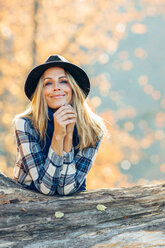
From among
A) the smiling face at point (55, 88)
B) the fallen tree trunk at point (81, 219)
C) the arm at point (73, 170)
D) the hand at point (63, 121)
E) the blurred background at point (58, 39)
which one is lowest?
the fallen tree trunk at point (81, 219)

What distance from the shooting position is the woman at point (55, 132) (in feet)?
9.13

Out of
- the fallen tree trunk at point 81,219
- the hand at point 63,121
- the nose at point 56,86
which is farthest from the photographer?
the nose at point 56,86

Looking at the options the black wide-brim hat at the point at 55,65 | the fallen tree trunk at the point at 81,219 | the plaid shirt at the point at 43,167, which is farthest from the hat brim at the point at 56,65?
the fallen tree trunk at the point at 81,219

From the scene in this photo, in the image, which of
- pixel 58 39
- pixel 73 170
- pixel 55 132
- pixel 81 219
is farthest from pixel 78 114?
pixel 58 39

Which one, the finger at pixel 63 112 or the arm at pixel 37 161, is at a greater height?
the finger at pixel 63 112

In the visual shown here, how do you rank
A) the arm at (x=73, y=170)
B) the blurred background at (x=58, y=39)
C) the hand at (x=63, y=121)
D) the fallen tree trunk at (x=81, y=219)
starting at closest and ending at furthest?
the fallen tree trunk at (x=81, y=219), the hand at (x=63, y=121), the arm at (x=73, y=170), the blurred background at (x=58, y=39)

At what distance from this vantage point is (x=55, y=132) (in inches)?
108

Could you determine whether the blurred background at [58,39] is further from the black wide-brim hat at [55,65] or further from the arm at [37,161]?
the arm at [37,161]

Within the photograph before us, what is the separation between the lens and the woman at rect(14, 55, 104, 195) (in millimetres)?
2783

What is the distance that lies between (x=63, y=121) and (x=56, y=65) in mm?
704

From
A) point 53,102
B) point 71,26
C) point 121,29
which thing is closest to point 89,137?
point 53,102

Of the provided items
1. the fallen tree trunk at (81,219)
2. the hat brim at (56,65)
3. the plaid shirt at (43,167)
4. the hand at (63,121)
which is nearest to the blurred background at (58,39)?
the hat brim at (56,65)

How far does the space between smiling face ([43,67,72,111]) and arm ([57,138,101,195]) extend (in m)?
0.60

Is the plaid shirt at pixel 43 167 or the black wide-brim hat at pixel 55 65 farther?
the black wide-brim hat at pixel 55 65
